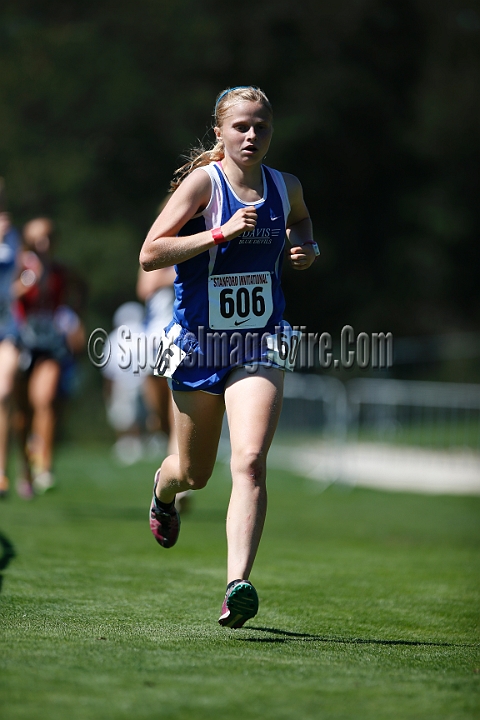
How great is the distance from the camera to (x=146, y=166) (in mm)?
21234

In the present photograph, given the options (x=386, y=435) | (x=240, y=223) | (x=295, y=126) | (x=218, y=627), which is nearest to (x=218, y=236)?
(x=240, y=223)

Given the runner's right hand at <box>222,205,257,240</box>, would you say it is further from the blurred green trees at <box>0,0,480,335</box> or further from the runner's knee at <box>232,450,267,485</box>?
the blurred green trees at <box>0,0,480,335</box>

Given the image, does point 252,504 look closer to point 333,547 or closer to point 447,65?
point 333,547

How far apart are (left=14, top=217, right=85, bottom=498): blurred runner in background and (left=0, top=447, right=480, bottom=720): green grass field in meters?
0.63

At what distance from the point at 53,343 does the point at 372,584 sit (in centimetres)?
377

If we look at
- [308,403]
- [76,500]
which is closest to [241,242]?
[76,500]

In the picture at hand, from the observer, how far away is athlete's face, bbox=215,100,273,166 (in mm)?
3643

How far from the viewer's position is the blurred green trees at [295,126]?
20.6 m

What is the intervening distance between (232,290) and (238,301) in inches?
1.8

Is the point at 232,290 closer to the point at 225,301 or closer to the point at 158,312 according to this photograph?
the point at 225,301

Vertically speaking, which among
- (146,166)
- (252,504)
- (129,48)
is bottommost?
(252,504)

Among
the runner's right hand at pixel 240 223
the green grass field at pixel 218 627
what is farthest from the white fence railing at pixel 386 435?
the runner's right hand at pixel 240 223

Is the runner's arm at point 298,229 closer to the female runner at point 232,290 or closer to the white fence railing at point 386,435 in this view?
the female runner at point 232,290

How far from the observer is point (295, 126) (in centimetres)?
2164
